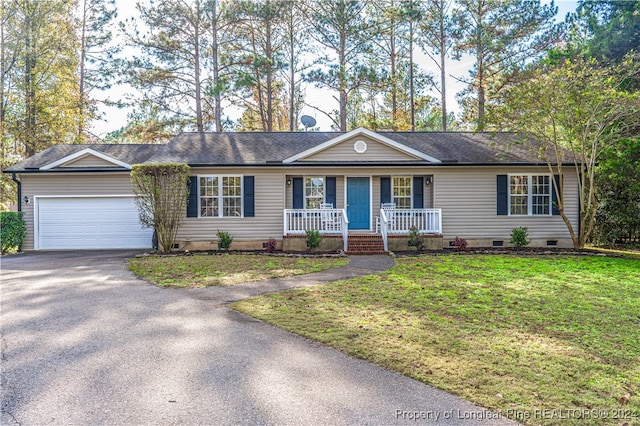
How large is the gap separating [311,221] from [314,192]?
4.55 feet

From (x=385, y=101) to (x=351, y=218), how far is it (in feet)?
48.7

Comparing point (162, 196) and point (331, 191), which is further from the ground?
point (331, 191)

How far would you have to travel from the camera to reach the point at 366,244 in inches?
479

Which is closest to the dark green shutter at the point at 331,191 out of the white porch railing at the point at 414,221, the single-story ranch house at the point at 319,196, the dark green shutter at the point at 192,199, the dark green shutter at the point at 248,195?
the single-story ranch house at the point at 319,196

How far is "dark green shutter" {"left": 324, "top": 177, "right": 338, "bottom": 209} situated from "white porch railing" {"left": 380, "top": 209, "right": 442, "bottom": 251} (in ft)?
6.34

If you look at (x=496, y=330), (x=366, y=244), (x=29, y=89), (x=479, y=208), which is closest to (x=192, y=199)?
(x=366, y=244)

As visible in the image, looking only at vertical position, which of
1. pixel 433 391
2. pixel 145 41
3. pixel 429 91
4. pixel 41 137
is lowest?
pixel 433 391

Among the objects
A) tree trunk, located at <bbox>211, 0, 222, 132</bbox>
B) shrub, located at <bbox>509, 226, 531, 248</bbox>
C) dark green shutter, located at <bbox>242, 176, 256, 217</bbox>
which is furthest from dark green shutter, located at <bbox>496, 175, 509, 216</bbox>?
tree trunk, located at <bbox>211, 0, 222, 132</bbox>

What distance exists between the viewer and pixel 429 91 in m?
23.4

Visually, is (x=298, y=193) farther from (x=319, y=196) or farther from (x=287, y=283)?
(x=287, y=283)

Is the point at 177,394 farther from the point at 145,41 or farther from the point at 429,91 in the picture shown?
the point at 429,91

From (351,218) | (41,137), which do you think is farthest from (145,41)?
(351,218)

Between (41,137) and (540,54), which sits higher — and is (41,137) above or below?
below

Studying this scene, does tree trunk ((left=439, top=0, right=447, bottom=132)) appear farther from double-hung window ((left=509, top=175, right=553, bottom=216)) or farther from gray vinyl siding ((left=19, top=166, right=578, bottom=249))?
gray vinyl siding ((left=19, top=166, right=578, bottom=249))
